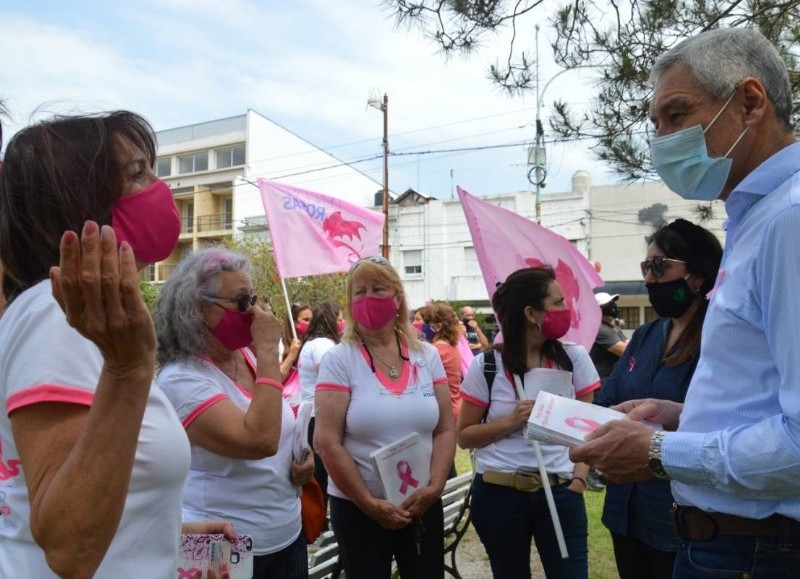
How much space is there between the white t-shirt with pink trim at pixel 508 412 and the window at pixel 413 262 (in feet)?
101

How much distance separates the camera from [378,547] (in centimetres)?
313

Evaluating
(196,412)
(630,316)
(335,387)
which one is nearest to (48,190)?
(196,412)

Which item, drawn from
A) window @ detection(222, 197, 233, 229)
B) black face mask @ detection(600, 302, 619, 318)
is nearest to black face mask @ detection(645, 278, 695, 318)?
black face mask @ detection(600, 302, 619, 318)

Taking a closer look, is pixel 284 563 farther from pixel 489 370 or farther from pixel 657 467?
pixel 657 467

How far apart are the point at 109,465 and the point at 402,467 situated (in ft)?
7.09

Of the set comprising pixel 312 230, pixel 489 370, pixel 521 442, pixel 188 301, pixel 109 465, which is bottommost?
pixel 521 442

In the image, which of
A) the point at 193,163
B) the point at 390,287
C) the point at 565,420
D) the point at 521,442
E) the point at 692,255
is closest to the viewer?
the point at 565,420

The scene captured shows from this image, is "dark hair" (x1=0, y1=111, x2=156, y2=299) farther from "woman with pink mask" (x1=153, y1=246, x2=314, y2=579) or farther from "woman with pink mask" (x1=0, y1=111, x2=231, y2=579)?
"woman with pink mask" (x1=153, y1=246, x2=314, y2=579)

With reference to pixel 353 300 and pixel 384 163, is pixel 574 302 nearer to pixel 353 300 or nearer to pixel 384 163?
pixel 353 300

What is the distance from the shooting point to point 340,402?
126 inches

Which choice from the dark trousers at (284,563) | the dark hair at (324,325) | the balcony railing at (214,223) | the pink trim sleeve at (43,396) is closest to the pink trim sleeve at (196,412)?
the dark trousers at (284,563)

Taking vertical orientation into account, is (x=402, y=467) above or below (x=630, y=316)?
above

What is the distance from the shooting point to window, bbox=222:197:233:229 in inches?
1623

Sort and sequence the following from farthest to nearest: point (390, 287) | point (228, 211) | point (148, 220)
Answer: point (228, 211) → point (390, 287) → point (148, 220)
